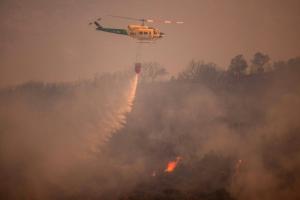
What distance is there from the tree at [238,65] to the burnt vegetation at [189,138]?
0.12 meters

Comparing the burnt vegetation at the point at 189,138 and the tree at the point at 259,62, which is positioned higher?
the tree at the point at 259,62

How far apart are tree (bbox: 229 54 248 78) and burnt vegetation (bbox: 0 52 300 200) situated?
0.12 m

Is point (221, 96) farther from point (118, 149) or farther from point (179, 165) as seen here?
point (118, 149)

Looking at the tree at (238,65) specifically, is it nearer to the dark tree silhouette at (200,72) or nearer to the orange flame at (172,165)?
the dark tree silhouette at (200,72)

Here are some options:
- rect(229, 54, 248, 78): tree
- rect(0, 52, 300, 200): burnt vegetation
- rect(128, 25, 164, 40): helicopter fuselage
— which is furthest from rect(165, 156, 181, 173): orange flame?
rect(128, 25, 164, 40): helicopter fuselage

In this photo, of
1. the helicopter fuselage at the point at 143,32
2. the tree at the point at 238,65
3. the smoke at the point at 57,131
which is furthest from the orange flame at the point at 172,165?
the helicopter fuselage at the point at 143,32

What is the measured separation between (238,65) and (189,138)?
9.44 m

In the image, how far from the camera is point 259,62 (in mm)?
36656

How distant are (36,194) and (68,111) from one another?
364 inches

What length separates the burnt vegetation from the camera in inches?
1319

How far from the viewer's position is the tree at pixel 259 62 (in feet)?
113

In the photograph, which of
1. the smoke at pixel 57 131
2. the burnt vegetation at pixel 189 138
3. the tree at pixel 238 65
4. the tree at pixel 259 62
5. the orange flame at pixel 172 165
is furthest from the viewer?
the orange flame at pixel 172 165

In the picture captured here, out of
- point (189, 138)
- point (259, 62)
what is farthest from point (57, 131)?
point (259, 62)

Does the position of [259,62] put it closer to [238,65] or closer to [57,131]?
[238,65]
